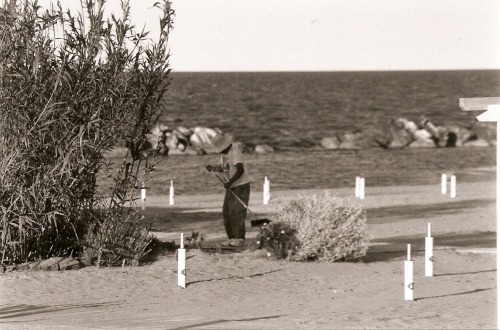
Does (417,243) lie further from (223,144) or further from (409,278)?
(409,278)

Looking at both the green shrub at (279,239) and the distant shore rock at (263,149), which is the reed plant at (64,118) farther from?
the distant shore rock at (263,149)

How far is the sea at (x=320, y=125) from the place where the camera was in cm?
4178

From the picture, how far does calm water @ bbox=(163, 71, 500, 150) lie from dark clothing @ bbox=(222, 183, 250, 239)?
45730mm

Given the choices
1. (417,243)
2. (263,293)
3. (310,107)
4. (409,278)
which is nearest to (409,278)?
(409,278)

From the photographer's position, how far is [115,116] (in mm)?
16672

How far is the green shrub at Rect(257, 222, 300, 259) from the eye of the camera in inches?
678

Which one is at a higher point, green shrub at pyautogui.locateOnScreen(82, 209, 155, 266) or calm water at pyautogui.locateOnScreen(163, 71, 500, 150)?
calm water at pyautogui.locateOnScreen(163, 71, 500, 150)

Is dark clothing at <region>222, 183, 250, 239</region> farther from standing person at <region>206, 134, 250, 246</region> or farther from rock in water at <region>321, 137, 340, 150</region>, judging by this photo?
rock in water at <region>321, 137, 340, 150</region>

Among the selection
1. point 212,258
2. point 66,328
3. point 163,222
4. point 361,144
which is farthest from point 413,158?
point 66,328

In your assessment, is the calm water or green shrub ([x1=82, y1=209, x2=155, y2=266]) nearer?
green shrub ([x1=82, y1=209, x2=155, y2=266])

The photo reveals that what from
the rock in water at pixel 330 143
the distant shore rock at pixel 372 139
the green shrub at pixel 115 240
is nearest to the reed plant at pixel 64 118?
the green shrub at pixel 115 240

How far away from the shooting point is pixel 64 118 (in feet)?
52.8

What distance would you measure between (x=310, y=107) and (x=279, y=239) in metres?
85.0

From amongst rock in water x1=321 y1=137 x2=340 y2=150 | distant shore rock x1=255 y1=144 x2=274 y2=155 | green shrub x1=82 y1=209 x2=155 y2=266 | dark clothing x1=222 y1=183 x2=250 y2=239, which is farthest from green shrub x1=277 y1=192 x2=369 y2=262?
rock in water x1=321 y1=137 x2=340 y2=150
